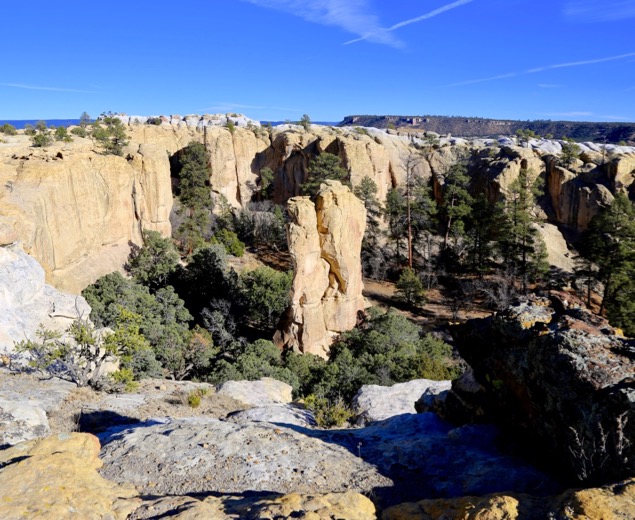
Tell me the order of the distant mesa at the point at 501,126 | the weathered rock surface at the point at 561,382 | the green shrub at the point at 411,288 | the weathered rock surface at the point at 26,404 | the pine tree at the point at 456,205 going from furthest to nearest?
1. the distant mesa at the point at 501,126
2. the pine tree at the point at 456,205
3. the green shrub at the point at 411,288
4. the weathered rock surface at the point at 26,404
5. the weathered rock surface at the point at 561,382

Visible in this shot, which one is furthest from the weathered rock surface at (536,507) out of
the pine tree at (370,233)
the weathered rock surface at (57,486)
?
the pine tree at (370,233)

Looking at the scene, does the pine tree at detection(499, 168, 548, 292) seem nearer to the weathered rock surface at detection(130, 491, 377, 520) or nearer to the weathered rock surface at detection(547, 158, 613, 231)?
the weathered rock surface at detection(547, 158, 613, 231)

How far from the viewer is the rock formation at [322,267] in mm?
21547

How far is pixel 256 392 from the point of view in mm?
13250

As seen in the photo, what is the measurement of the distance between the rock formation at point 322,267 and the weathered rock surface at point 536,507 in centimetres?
1728

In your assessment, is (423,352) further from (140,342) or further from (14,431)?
(14,431)

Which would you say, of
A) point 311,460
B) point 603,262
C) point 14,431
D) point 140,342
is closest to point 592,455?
point 311,460

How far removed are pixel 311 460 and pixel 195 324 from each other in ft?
62.8

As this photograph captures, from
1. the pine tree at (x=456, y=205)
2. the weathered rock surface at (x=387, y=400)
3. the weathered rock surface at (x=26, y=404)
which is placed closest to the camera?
the weathered rock surface at (x=26, y=404)

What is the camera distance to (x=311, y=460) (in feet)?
22.0

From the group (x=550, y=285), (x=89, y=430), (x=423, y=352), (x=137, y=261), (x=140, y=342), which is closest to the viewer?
(x=89, y=430)

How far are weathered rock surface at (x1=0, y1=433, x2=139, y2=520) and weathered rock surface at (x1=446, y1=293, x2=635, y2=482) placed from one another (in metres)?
5.31

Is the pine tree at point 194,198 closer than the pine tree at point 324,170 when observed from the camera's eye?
Yes

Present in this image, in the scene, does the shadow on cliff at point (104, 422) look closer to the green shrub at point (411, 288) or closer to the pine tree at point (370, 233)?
the green shrub at point (411, 288)
